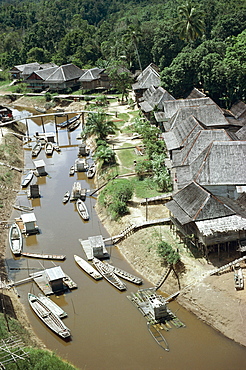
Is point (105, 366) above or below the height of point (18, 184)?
below

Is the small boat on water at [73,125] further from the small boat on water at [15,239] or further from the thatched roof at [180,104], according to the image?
the small boat on water at [15,239]

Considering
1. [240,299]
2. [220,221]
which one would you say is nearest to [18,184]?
[220,221]

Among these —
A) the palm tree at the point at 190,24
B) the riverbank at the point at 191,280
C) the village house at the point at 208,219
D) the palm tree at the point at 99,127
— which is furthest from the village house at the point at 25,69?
the village house at the point at 208,219

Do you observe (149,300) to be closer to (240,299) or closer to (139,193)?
(240,299)

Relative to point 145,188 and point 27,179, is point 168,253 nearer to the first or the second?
point 145,188

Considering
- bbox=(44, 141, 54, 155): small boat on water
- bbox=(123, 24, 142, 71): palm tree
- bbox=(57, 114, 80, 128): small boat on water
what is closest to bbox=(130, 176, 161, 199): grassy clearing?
bbox=(44, 141, 54, 155): small boat on water

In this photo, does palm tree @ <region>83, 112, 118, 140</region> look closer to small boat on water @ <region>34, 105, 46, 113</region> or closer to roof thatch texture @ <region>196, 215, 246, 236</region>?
small boat on water @ <region>34, 105, 46, 113</region>

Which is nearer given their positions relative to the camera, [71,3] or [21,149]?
[21,149]
